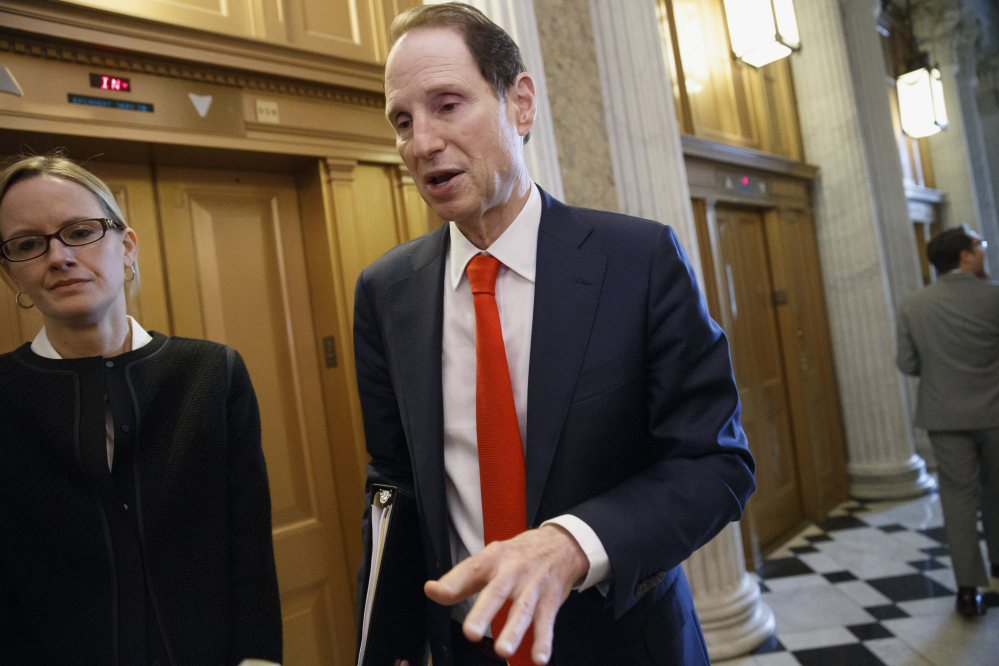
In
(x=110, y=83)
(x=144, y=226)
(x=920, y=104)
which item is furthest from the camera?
(x=920, y=104)

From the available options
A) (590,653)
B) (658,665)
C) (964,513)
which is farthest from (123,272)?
(964,513)

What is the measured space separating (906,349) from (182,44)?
12.6ft

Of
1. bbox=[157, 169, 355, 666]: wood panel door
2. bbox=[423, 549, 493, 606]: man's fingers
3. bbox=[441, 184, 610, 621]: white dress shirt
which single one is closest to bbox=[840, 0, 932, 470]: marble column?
bbox=[157, 169, 355, 666]: wood panel door

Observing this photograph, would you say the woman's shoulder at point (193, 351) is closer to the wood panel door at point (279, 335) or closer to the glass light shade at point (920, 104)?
the wood panel door at point (279, 335)

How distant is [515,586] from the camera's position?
2.04 ft

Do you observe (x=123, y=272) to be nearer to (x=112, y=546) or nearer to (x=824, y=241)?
(x=112, y=546)

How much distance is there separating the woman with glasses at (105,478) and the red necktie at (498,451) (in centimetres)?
61

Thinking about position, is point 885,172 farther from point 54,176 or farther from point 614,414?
point 54,176

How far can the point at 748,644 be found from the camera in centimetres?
302

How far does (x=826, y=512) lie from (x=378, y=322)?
5009 mm

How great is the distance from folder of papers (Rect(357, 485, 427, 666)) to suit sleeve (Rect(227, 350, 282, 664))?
382mm

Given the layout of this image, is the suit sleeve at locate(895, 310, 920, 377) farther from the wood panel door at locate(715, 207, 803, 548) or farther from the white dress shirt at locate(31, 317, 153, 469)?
the white dress shirt at locate(31, 317, 153, 469)

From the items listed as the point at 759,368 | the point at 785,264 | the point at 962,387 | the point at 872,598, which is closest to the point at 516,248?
the point at 962,387

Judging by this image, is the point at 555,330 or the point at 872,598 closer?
the point at 555,330
